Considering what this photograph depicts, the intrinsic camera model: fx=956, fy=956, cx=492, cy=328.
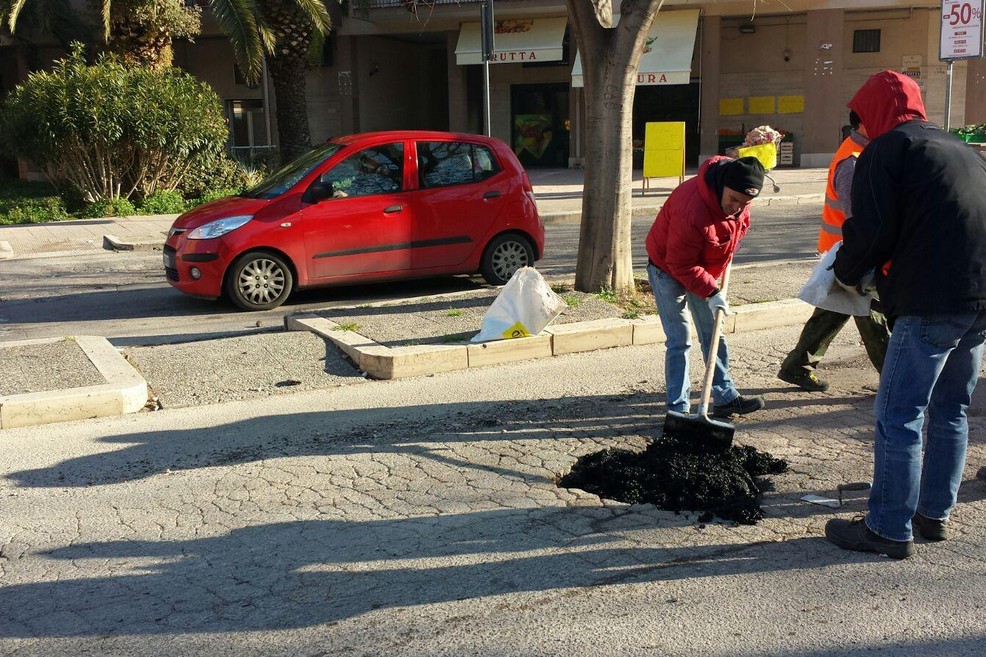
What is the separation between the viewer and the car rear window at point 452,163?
10.2 metres

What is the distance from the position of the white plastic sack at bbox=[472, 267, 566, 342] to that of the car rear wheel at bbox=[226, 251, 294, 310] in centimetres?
298

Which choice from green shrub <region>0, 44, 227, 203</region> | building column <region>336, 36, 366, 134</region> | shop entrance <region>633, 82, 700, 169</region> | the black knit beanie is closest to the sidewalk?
green shrub <region>0, 44, 227, 203</region>

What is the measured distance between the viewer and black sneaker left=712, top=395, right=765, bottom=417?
603 centimetres

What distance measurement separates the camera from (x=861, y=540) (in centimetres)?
418

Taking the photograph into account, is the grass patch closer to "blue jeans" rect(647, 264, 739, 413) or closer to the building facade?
"blue jeans" rect(647, 264, 739, 413)

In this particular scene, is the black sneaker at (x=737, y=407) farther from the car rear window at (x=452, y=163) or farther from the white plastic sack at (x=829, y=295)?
the car rear window at (x=452, y=163)

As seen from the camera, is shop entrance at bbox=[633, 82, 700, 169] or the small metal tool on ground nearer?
the small metal tool on ground

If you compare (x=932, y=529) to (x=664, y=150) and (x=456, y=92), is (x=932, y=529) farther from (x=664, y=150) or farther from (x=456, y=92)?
(x=456, y=92)

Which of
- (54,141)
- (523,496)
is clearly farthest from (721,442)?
(54,141)

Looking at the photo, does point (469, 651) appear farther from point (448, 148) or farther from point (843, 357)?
point (448, 148)

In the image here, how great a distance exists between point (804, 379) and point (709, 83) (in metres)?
22.6

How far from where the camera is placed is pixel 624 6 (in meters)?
8.73

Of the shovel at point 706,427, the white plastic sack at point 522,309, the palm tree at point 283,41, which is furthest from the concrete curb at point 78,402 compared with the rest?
the palm tree at point 283,41

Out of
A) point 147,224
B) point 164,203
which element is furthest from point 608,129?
point 164,203
